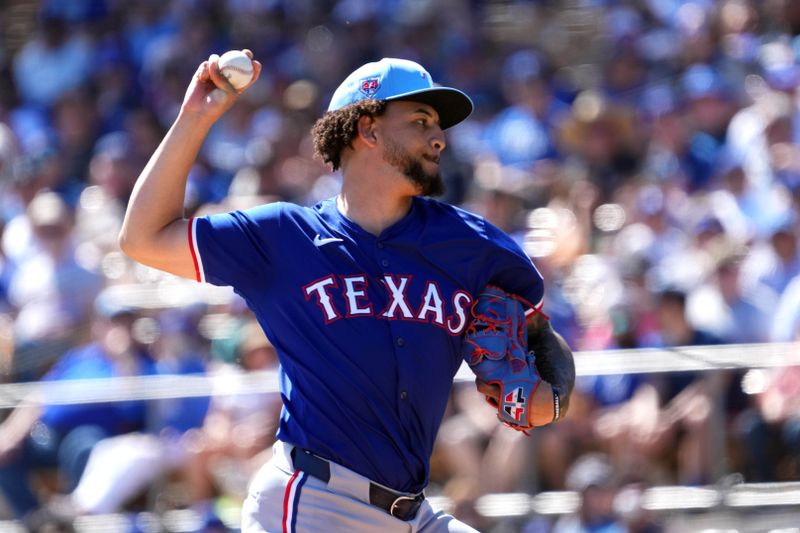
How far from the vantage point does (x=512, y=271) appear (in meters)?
3.86

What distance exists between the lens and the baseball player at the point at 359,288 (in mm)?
3611

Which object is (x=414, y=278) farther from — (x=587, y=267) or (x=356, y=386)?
(x=587, y=267)

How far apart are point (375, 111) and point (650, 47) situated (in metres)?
6.48

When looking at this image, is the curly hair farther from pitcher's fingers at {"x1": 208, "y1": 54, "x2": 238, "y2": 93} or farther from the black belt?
the black belt

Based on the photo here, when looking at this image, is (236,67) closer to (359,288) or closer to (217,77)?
(217,77)

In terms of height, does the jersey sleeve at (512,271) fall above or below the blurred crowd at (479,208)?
above

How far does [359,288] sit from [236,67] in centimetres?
70

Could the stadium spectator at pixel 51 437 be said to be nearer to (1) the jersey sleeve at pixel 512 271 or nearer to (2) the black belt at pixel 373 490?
(2) the black belt at pixel 373 490

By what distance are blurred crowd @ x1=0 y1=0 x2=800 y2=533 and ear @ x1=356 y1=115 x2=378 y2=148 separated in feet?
7.88

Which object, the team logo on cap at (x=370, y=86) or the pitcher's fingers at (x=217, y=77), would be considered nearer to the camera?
the pitcher's fingers at (x=217, y=77)

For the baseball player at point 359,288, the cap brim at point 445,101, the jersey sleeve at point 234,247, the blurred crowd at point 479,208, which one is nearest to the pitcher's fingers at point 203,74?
the baseball player at point 359,288

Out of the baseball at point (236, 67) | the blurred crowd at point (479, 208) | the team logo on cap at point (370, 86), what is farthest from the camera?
the blurred crowd at point (479, 208)

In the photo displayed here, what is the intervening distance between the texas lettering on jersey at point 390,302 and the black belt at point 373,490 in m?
0.39

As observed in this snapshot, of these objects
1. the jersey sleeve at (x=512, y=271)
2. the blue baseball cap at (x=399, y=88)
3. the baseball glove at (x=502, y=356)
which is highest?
the blue baseball cap at (x=399, y=88)
